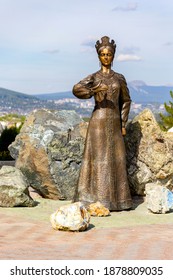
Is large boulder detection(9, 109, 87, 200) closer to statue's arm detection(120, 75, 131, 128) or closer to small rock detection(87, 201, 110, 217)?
statue's arm detection(120, 75, 131, 128)

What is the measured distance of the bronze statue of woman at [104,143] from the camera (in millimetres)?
8641

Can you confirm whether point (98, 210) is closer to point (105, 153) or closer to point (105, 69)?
point (105, 153)

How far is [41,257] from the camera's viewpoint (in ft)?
18.4

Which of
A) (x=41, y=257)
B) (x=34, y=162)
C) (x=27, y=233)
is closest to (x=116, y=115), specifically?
(x=34, y=162)

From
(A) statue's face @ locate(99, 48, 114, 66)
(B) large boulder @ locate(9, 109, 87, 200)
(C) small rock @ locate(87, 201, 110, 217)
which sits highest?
(A) statue's face @ locate(99, 48, 114, 66)

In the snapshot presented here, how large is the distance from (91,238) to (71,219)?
469 millimetres

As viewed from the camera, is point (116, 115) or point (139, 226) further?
point (116, 115)

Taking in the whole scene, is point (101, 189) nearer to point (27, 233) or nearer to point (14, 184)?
point (14, 184)

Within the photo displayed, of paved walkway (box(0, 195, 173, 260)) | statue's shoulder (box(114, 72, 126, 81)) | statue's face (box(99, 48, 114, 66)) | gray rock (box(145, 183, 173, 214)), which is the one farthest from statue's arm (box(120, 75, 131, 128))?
paved walkway (box(0, 195, 173, 260))

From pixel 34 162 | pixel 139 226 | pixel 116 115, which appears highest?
pixel 116 115

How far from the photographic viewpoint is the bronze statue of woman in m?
8.64

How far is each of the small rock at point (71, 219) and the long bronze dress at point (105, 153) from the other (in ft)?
4.69
